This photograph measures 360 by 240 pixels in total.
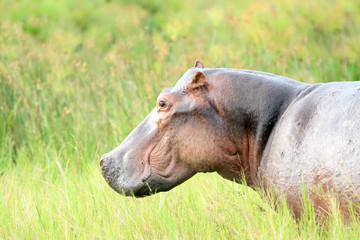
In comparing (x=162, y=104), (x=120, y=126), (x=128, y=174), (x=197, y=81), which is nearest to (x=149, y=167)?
(x=128, y=174)

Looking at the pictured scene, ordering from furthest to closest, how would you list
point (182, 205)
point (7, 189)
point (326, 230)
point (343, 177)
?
point (7, 189)
point (182, 205)
point (326, 230)
point (343, 177)

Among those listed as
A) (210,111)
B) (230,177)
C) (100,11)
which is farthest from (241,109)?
(100,11)

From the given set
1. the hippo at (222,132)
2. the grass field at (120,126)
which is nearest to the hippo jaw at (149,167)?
the hippo at (222,132)

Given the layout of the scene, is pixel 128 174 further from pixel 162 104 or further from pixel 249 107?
pixel 249 107

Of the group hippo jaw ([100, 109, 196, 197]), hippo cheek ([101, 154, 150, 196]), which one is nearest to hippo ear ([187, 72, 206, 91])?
hippo jaw ([100, 109, 196, 197])

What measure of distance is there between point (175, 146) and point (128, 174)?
29 centimetres

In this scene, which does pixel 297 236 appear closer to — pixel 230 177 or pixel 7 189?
pixel 230 177

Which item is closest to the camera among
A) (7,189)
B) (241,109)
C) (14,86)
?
(241,109)

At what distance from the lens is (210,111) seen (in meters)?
3.30

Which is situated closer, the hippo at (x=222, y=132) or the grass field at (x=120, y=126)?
the hippo at (x=222, y=132)

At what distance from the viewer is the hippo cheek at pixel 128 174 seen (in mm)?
3309

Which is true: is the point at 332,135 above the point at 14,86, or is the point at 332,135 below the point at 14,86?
above

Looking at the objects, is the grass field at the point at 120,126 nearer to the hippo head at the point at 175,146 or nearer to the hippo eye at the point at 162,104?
the hippo head at the point at 175,146

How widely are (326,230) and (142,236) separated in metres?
0.96
